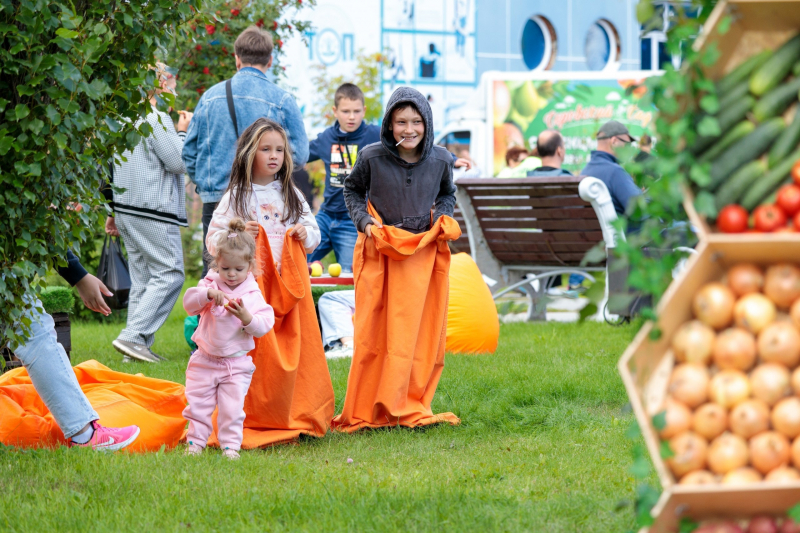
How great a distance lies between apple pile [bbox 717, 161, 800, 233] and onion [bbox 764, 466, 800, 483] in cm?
51

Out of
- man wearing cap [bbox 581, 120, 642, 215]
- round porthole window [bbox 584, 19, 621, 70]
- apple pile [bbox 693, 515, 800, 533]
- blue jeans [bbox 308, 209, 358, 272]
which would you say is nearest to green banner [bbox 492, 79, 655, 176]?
round porthole window [bbox 584, 19, 621, 70]

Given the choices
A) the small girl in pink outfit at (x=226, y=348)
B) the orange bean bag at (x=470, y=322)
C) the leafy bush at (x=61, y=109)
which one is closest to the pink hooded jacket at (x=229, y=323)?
the small girl in pink outfit at (x=226, y=348)

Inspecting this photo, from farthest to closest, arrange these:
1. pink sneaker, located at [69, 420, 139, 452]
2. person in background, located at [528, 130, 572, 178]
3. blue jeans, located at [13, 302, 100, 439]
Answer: person in background, located at [528, 130, 572, 178] → pink sneaker, located at [69, 420, 139, 452] → blue jeans, located at [13, 302, 100, 439]

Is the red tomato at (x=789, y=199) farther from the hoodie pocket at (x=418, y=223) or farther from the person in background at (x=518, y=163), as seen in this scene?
the person in background at (x=518, y=163)

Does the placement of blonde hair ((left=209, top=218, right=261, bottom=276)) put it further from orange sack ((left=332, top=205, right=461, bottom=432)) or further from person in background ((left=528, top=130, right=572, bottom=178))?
person in background ((left=528, top=130, right=572, bottom=178))

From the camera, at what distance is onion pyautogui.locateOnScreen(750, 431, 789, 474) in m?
1.99

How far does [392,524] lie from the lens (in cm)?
294

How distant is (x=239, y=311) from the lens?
13.0 ft

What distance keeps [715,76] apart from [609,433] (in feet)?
8.07

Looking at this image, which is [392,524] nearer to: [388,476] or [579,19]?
[388,476]

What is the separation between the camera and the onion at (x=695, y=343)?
81.4 inches

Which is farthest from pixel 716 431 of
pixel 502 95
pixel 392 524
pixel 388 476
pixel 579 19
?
pixel 579 19

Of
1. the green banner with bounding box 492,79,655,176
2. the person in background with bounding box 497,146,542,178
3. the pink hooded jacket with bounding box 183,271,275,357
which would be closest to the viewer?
the pink hooded jacket with bounding box 183,271,275,357

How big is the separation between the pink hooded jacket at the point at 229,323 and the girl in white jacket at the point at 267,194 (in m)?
0.34
